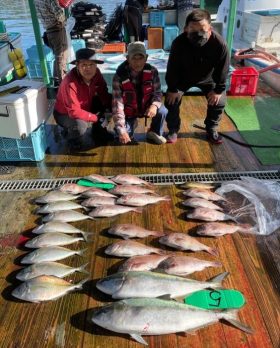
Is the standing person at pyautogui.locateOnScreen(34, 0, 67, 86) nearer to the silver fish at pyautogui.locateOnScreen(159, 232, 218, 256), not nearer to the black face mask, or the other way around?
the black face mask

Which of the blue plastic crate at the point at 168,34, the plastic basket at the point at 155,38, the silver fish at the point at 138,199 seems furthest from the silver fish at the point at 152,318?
the plastic basket at the point at 155,38

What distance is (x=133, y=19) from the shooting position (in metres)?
8.36

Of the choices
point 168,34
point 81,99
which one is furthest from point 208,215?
point 168,34

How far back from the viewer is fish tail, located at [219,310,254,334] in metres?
2.14

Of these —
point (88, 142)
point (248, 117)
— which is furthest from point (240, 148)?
point (88, 142)

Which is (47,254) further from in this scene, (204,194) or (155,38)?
(155,38)

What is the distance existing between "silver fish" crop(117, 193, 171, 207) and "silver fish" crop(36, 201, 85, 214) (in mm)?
434

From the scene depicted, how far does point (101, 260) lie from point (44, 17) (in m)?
4.44

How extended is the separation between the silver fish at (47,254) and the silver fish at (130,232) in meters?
0.40

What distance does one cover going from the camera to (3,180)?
392 centimetres

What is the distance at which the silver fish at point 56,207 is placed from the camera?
324 cm

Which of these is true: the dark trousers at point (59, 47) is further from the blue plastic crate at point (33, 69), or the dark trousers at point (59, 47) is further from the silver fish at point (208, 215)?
the silver fish at point (208, 215)

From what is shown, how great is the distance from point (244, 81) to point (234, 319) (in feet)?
15.7

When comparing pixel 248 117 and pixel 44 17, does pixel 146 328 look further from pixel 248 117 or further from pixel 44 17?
pixel 44 17
